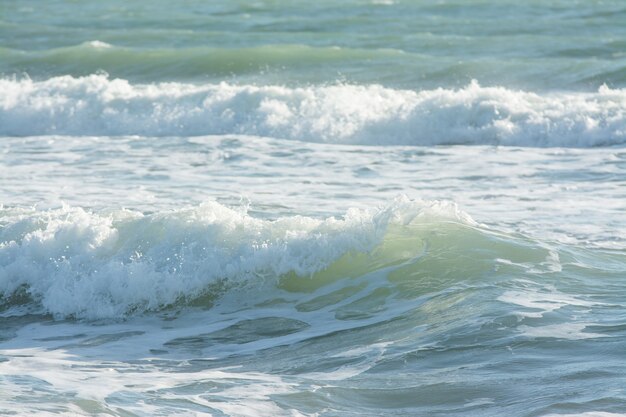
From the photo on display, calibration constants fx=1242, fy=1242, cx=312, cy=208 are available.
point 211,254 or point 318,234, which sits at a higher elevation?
point 318,234

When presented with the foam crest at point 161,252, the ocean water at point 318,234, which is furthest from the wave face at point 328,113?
the foam crest at point 161,252

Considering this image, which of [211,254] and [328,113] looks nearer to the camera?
[211,254]

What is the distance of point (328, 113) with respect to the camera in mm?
17016

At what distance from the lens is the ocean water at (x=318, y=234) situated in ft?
22.2

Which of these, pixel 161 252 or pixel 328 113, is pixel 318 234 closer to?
pixel 161 252

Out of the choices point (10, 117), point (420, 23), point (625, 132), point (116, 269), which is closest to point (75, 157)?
point (10, 117)

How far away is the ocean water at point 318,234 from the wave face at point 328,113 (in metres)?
0.05

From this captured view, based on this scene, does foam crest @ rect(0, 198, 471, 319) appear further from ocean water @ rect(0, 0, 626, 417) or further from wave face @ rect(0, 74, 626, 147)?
wave face @ rect(0, 74, 626, 147)

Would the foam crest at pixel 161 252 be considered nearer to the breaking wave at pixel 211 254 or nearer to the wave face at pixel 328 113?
the breaking wave at pixel 211 254

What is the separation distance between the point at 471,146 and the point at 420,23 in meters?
11.1

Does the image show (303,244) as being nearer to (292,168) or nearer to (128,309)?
(128,309)

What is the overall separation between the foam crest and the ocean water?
0.02 meters

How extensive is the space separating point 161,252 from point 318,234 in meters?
1.19

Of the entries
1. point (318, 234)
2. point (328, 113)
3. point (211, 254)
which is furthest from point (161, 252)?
point (328, 113)
